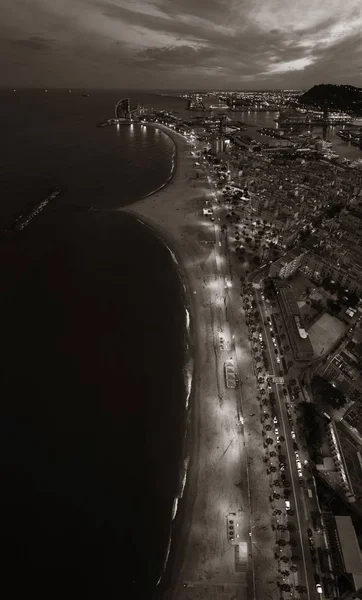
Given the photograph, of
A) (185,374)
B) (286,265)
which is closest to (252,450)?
(185,374)

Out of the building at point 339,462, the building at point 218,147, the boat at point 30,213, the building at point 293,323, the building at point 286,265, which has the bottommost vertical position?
the building at point 339,462

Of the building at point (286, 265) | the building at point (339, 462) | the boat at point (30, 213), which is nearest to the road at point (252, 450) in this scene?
the building at point (286, 265)

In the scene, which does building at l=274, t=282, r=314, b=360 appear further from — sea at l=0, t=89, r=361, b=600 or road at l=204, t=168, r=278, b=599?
sea at l=0, t=89, r=361, b=600

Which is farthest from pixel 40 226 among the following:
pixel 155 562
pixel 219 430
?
pixel 155 562

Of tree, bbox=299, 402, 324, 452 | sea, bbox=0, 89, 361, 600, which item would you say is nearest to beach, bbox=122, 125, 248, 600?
sea, bbox=0, 89, 361, 600

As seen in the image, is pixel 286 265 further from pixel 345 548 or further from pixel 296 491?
pixel 345 548

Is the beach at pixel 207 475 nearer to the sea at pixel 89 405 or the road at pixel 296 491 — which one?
the sea at pixel 89 405

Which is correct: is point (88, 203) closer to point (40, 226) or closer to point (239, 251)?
point (40, 226)
